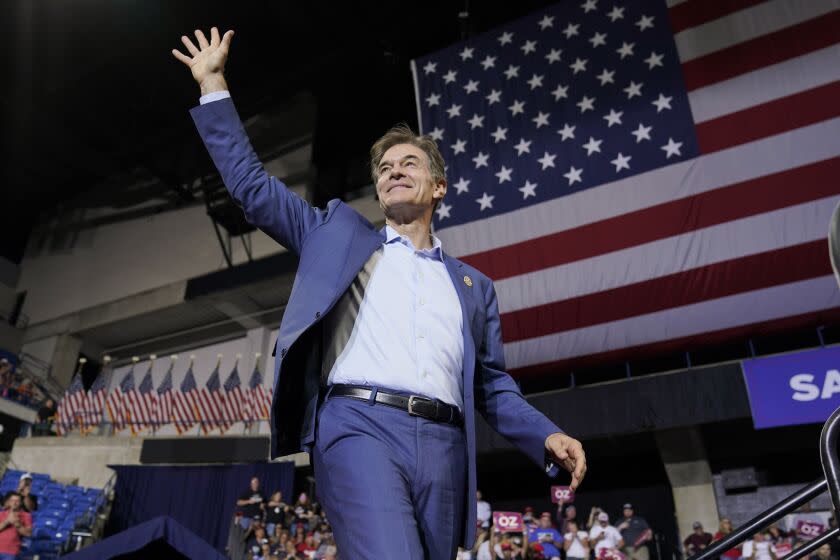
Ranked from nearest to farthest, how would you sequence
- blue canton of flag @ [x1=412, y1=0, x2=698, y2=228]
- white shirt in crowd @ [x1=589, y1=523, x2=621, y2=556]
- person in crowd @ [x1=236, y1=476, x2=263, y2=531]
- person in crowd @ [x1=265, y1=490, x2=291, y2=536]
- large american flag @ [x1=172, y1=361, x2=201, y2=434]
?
blue canton of flag @ [x1=412, y1=0, x2=698, y2=228] → white shirt in crowd @ [x1=589, y1=523, x2=621, y2=556] → person in crowd @ [x1=265, y1=490, x2=291, y2=536] → person in crowd @ [x1=236, y1=476, x2=263, y2=531] → large american flag @ [x1=172, y1=361, x2=201, y2=434]

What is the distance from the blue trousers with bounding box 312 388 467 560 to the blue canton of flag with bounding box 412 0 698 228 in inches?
208

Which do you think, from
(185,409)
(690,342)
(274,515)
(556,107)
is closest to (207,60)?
(690,342)

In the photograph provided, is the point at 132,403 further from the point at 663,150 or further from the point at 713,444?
the point at 663,150

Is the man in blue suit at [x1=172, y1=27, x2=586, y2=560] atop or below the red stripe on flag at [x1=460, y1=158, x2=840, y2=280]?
below

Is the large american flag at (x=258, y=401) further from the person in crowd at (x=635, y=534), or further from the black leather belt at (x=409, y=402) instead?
the black leather belt at (x=409, y=402)

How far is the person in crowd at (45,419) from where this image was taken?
48.7 feet

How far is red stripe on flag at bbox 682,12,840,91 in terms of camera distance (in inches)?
223

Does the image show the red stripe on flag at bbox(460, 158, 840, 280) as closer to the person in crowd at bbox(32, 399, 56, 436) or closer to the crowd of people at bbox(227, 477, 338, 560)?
the crowd of people at bbox(227, 477, 338, 560)

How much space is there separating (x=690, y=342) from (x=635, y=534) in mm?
3088

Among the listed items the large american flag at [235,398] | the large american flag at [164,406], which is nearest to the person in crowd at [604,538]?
the large american flag at [235,398]

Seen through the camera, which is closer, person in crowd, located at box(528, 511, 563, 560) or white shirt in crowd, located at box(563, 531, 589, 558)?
white shirt in crowd, located at box(563, 531, 589, 558)

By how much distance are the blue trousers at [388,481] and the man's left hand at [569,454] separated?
0.21 meters

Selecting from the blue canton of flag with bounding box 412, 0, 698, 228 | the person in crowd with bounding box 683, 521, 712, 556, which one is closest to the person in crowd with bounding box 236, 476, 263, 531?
the blue canton of flag with bounding box 412, 0, 698, 228

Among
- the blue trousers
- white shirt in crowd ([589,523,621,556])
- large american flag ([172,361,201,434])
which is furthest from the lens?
large american flag ([172,361,201,434])
